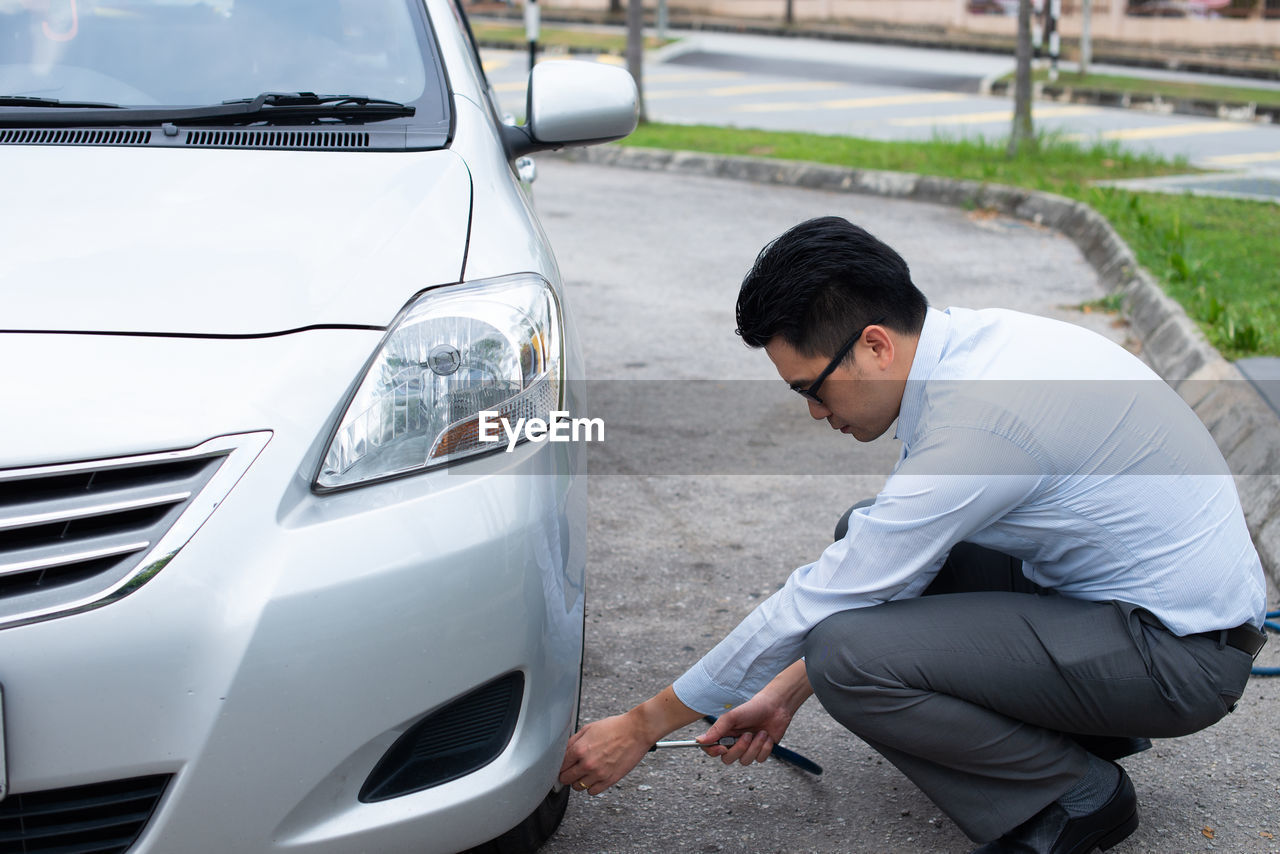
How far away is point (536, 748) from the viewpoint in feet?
5.49

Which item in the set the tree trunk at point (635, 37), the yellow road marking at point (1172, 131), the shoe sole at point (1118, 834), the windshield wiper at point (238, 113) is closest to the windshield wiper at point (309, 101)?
the windshield wiper at point (238, 113)

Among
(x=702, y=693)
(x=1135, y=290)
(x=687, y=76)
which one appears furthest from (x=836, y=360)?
(x=687, y=76)

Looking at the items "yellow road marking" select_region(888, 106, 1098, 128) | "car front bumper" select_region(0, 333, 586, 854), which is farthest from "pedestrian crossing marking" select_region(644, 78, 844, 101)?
"car front bumper" select_region(0, 333, 586, 854)

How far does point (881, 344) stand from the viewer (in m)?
1.87

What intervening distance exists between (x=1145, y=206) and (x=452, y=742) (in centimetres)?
692

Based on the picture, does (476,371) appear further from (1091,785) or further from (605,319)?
(605,319)

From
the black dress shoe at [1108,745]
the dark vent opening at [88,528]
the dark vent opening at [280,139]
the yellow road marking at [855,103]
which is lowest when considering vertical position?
the yellow road marking at [855,103]

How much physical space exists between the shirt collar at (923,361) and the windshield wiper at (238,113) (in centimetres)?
101

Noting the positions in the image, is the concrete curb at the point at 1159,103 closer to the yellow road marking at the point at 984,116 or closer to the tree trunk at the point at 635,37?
the yellow road marking at the point at 984,116

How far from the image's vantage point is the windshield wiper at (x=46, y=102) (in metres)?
2.30

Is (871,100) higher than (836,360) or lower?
lower

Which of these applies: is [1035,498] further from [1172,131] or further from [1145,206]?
[1172,131]

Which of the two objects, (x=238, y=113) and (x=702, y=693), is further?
(x=238, y=113)

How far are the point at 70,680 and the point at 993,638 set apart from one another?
1.25 meters
